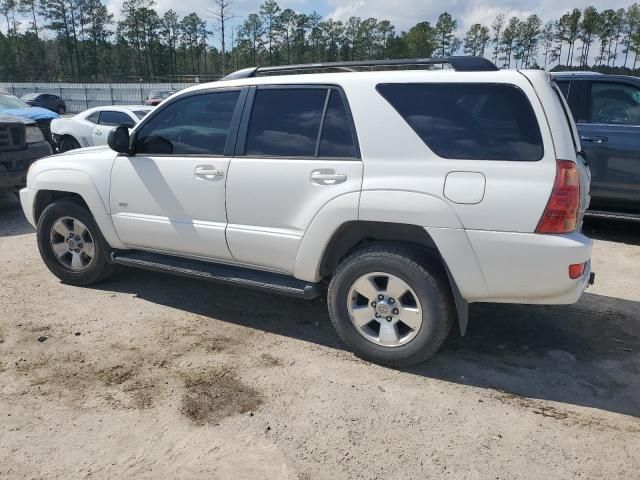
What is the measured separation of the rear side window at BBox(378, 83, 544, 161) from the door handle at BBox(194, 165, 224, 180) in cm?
138

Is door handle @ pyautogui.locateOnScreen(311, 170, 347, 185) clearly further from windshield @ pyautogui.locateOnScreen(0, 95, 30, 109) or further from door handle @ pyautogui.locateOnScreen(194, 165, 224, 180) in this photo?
windshield @ pyautogui.locateOnScreen(0, 95, 30, 109)

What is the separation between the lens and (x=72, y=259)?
5102mm

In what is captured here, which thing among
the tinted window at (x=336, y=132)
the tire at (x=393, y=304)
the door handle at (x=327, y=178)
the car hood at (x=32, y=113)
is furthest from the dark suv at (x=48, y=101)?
the tire at (x=393, y=304)

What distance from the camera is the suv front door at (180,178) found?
414 centimetres

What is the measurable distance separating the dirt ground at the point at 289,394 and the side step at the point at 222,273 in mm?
416

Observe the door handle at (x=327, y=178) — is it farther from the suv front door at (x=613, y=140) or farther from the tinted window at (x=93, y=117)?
the tinted window at (x=93, y=117)

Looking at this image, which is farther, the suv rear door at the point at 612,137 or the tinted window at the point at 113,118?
the tinted window at the point at 113,118

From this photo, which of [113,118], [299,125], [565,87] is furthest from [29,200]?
[113,118]

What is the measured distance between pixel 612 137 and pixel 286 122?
4.62 metres

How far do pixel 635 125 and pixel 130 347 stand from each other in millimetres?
6111

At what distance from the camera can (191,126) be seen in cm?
433

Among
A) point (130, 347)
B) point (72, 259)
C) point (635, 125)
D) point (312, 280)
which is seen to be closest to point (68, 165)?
point (72, 259)

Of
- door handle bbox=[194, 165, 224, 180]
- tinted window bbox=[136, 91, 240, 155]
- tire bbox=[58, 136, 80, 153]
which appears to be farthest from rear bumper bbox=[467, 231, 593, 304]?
tire bbox=[58, 136, 80, 153]

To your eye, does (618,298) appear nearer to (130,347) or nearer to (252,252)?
(252,252)
